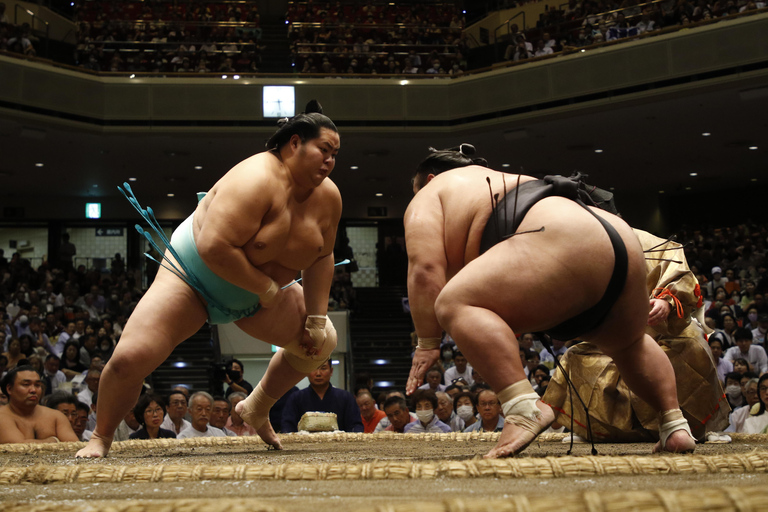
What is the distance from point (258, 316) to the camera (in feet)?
6.52

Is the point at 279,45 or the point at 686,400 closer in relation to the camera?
the point at 686,400

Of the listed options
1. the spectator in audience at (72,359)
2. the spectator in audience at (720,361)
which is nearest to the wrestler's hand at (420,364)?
the spectator in audience at (720,361)

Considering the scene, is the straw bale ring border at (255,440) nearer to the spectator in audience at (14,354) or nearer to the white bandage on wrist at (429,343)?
the white bandage on wrist at (429,343)

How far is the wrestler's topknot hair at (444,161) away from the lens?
178 centimetres

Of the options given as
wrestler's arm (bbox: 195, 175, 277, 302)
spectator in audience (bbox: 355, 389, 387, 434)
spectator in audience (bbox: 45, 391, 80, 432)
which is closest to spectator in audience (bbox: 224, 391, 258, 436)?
spectator in audience (bbox: 355, 389, 387, 434)

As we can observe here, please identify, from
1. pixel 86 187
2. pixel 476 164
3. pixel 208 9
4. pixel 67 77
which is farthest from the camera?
pixel 86 187

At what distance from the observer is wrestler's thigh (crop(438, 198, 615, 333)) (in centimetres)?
134

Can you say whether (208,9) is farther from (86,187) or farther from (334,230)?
(334,230)

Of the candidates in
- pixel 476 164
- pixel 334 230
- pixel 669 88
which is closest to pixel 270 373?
pixel 334 230

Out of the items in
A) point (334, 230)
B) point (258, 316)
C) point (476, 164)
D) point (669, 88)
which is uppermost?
point (669, 88)

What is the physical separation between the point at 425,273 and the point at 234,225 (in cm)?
53

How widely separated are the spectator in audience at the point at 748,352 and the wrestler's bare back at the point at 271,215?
15.4 feet

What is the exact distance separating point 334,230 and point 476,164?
45 centimetres

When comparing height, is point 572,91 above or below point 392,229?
above
